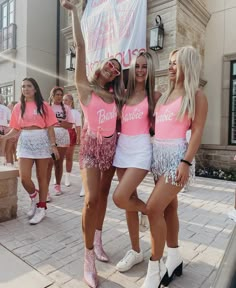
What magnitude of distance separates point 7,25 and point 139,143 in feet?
35.9

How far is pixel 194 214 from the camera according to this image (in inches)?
145

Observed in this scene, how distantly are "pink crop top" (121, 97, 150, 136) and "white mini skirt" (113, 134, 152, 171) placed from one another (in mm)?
38

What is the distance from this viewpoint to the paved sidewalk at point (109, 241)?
2.13 m

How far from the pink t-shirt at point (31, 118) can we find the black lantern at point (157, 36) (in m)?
3.87

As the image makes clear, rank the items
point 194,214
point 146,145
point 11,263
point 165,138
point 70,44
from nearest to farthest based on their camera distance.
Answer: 1. point 165,138
2. point 146,145
3. point 11,263
4. point 194,214
5. point 70,44

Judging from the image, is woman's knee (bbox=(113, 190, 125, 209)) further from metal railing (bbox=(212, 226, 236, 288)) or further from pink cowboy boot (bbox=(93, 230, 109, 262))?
metal railing (bbox=(212, 226, 236, 288))

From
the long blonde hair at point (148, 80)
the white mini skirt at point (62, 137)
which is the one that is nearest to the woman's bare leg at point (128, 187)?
the long blonde hair at point (148, 80)

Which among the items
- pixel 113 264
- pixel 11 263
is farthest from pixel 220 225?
pixel 11 263

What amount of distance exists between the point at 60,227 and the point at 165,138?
1.86 m

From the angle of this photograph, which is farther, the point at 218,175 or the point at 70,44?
the point at 70,44

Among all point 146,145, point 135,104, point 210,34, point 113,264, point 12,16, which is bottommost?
point 113,264

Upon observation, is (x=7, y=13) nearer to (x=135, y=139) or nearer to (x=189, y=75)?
(x=135, y=139)

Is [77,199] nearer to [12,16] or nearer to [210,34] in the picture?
[210,34]

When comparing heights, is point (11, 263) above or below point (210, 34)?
below
